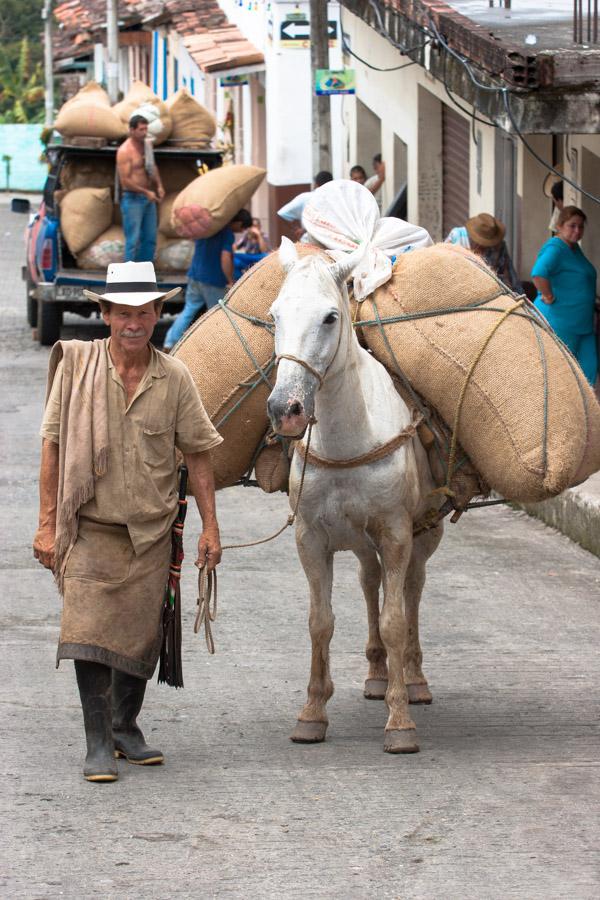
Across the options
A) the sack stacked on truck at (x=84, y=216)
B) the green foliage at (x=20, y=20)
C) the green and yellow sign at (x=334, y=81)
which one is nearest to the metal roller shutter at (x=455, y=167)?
the green and yellow sign at (x=334, y=81)

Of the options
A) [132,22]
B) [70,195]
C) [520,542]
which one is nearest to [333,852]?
[520,542]

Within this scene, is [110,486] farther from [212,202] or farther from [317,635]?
[212,202]

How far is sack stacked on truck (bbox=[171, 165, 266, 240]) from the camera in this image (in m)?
16.4

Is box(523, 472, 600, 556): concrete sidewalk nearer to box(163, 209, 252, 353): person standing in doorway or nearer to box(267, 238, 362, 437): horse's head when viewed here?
box(267, 238, 362, 437): horse's head

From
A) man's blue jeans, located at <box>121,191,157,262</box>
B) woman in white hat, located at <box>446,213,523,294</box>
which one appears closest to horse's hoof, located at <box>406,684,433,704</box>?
woman in white hat, located at <box>446,213,523,294</box>

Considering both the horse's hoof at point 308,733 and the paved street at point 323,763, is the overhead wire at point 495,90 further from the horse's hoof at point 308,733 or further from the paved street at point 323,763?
the horse's hoof at point 308,733

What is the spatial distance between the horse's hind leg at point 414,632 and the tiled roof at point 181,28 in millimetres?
22087

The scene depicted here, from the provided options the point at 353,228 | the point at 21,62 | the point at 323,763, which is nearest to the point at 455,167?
the point at 353,228

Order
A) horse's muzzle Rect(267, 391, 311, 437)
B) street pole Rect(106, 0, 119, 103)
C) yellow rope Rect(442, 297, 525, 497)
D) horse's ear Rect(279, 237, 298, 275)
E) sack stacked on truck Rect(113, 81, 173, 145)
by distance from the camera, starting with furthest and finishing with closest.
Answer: street pole Rect(106, 0, 119, 103), sack stacked on truck Rect(113, 81, 173, 145), yellow rope Rect(442, 297, 525, 497), horse's ear Rect(279, 237, 298, 275), horse's muzzle Rect(267, 391, 311, 437)

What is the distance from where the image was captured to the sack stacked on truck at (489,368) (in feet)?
21.8

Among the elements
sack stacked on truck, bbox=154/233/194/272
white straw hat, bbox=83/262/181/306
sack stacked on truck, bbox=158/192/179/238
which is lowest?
sack stacked on truck, bbox=154/233/194/272

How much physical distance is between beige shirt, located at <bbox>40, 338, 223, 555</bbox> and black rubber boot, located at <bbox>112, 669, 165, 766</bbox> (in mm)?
593

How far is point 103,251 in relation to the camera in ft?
60.7

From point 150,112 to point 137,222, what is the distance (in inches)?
72.1
